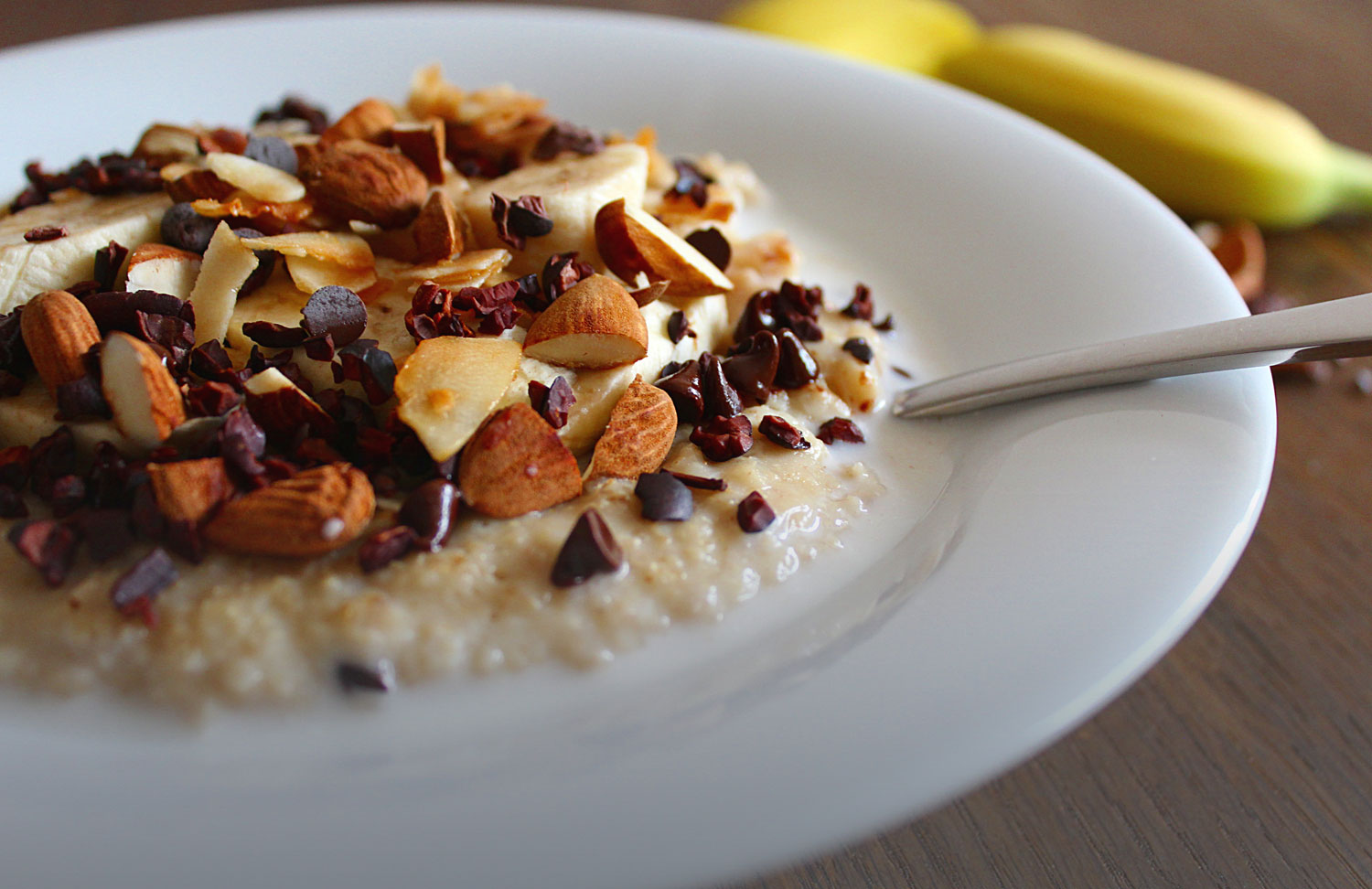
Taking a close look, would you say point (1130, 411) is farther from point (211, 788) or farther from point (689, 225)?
point (211, 788)

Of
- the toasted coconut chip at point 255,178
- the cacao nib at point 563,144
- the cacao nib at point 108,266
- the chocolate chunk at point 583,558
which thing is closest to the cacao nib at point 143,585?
the chocolate chunk at point 583,558

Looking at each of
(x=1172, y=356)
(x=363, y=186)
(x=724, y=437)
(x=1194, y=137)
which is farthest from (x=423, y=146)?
(x=1194, y=137)

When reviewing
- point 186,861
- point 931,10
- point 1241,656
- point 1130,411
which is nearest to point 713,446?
point 1130,411

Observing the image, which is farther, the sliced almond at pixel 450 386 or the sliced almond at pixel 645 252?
the sliced almond at pixel 645 252

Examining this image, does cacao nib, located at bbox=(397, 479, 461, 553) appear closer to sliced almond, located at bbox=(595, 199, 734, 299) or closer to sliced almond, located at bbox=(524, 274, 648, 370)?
sliced almond, located at bbox=(524, 274, 648, 370)

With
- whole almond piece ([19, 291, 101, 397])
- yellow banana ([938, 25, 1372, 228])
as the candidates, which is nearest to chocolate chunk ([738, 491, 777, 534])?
whole almond piece ([19, 291, 101, 397])

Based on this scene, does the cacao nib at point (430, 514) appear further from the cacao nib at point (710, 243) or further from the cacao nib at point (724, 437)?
the cacao nib at point (710, 243)
